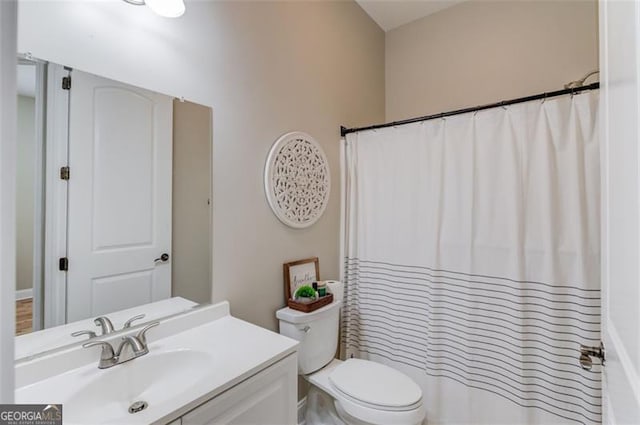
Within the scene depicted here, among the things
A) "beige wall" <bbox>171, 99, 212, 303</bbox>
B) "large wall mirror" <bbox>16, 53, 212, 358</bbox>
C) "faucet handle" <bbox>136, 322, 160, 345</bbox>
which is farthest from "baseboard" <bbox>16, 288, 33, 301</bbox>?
"beige wall" <bbox>171, 99, 212, 303</bbox>

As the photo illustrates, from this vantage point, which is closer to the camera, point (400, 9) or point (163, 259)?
point (163, 259)

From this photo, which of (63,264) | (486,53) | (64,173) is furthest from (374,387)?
(486,53)

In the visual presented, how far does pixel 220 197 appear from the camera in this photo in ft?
4.62

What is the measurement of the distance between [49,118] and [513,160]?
190 centimetres

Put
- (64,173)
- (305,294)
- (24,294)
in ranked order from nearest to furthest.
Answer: (24,294) → (64,173) → (305,294)

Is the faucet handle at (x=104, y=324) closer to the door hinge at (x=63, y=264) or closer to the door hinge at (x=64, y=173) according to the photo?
the door hinge at (x=63, y=264)

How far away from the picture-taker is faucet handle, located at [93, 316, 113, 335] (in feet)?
3.46

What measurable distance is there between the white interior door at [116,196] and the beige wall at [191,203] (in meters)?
0.03

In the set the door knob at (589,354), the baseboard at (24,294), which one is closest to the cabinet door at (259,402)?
the baseboard at (24,294)

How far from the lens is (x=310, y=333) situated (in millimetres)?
1610

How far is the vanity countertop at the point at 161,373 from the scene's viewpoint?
2.72ft

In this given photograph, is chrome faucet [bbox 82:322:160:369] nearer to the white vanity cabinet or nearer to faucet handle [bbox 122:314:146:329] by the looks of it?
faucet handle [bbox 122:314:146:329]

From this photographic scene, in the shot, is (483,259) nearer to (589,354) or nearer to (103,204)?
(589,354)

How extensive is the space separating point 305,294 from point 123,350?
88cm
